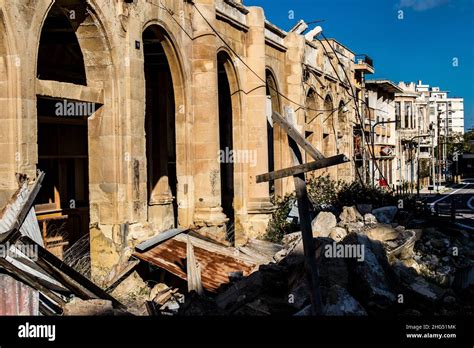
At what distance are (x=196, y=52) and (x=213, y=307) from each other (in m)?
7.54

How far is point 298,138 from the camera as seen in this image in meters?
7.16

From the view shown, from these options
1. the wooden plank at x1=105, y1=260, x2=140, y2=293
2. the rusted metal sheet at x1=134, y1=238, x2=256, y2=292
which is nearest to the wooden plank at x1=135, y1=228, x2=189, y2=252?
the rusted metal sheet at x1=134, y1=238, x2=256, y2=292

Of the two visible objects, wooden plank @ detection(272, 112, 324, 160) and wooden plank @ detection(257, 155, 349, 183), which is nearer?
wooden plank @ detection(257, 155, 349, 183)

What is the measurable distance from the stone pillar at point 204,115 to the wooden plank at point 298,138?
741 centimetres

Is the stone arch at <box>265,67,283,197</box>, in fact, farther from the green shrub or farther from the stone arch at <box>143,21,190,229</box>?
the stone arch at <box>143,21,190,229</box>

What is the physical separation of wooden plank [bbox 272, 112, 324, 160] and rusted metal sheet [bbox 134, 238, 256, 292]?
14.7 feet

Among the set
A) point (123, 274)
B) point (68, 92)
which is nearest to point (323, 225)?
point (123, 274)

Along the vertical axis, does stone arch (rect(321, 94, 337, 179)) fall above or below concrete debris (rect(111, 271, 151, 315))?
above

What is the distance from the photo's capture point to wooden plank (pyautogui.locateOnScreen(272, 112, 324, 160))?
7.06 m

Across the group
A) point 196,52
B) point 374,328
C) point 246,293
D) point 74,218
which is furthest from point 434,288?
point 74,218

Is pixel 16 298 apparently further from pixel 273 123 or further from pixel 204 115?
pixel 273 123

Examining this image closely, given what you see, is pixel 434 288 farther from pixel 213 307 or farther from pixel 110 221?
pixel 110 221

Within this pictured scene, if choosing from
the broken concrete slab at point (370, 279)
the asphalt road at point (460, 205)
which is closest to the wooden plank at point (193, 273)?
the broken concrete slab at point (370, 279)

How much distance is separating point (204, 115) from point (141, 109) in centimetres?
289
